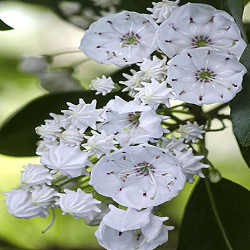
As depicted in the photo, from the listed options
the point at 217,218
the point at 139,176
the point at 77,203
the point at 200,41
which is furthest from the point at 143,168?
the point at 217,218

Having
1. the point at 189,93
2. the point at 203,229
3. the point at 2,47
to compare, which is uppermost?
the point at 189,93

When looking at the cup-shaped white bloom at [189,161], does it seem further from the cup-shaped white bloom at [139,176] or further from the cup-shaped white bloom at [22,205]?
the cup-shaped white bloom at [22,205]

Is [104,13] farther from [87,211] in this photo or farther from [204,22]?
[87,211]

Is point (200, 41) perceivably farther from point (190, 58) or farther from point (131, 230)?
point (131, 230)

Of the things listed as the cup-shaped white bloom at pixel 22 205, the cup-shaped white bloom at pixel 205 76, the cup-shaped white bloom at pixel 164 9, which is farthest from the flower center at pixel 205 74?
the cup-shaped white bloom at pixel 22 205

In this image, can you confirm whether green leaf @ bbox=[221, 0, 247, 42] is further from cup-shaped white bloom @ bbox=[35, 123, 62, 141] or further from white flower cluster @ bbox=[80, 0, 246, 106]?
cup-shaped white bloom @ bbox=[35, 123, 62, 141]

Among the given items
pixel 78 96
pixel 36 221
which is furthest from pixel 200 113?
pixel 36 221

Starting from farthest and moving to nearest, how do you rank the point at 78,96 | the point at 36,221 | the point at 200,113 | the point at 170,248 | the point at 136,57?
the point at 36,221, the point at 170,248, the point at 78,96, the point at 200,113, the point at 136,57
